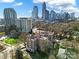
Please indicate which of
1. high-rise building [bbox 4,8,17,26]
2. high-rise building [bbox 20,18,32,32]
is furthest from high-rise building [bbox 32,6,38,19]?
high-rise building [bbox 20,18,32,32]

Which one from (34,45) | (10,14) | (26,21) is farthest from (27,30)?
(34,45)

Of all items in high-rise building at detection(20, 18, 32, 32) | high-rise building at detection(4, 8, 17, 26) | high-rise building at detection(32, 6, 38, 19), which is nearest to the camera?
high-rise building at detection(20, 18, 32, 32)

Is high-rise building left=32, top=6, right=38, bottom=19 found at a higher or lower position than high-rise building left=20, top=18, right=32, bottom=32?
higher

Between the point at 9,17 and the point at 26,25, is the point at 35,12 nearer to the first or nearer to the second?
the point at 9,17

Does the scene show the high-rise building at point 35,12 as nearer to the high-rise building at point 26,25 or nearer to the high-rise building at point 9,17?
the high-rise building at point 9,17

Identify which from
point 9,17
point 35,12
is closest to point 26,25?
point 9,17

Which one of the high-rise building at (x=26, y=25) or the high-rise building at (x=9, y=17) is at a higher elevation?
the high-rise building at (x=9, y=17)

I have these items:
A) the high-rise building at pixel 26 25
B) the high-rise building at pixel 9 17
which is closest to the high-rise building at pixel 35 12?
the high-rise building at pixel 9 17

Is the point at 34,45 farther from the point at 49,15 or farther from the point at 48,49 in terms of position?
the point at 49,15

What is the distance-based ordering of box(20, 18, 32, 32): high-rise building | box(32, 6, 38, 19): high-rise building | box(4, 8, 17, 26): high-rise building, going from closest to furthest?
box(20, 18, 32, 32): high-rise building
box(4, 8, 17, 26): high-rise building
box(32, 6, 38, 19): high-rise building

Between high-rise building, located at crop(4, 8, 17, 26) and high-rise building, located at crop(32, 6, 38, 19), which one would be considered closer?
high-rise building, located at crop(4, 8, 17, 26)

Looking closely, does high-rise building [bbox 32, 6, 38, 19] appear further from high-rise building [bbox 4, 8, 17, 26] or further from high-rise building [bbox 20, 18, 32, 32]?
high-rise building [bbox 20, 18, 32, 32]

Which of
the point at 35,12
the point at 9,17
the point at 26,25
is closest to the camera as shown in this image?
the point at 26,25
